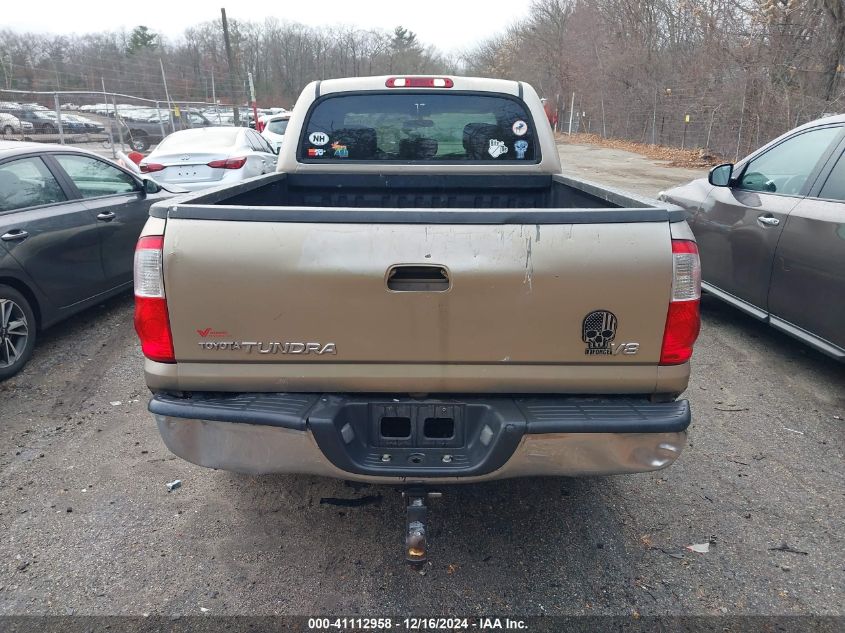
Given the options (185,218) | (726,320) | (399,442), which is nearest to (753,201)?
(726,320)

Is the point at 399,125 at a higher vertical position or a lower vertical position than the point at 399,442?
higher

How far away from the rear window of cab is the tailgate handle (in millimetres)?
2099

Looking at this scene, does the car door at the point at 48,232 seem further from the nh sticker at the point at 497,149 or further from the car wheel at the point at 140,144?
the car wheel at the point at 140,144

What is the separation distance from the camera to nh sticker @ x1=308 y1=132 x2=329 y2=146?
411 cm

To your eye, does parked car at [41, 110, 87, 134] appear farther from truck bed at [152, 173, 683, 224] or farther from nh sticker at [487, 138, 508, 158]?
nh sticker at [487, 138, 508, 158]

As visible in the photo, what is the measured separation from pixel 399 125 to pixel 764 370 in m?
3.42

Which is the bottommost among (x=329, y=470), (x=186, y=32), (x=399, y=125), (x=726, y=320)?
(x=726, y=320)

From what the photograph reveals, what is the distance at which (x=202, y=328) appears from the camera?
7.45ft

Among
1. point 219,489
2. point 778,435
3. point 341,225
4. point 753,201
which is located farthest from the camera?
point 753,201

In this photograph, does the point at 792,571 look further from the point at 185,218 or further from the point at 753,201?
the point at 753,201

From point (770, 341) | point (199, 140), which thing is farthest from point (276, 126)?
point (770, 341)

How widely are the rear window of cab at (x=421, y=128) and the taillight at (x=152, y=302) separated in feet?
6.88

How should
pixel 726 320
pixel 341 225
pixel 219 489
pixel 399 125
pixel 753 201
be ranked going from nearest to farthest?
pixel 341 225
pixel 219 489
pixel 399 125
pixel 753 201
pixel 726 320

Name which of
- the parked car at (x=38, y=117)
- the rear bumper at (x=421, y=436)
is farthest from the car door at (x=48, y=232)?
the parked car at (x=38, y=117)
